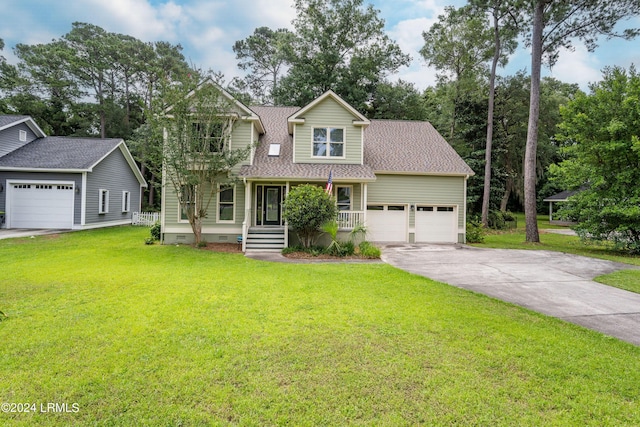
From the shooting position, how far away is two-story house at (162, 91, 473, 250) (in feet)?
42.2

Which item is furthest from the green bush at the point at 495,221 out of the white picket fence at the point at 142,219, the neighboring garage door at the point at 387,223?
the white picket fence at the point at 142,219

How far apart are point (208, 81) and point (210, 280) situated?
26.7 ft

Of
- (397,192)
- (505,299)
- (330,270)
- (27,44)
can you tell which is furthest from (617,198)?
(27,44)

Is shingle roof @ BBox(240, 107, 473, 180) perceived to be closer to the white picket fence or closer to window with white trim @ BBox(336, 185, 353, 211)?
window with white trim @ BBox(336, 185, 353, 211)

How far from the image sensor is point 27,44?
28.7 meters

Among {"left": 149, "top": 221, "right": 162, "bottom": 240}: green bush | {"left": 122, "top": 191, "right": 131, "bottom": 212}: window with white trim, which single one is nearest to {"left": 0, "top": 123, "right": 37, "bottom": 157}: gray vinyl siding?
{"left": 122, "top": 191, "right": 131, "bottom": 212}: window with white trim

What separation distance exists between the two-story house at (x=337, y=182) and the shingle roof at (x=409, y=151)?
0.05 meters

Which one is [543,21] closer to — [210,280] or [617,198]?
[617,198]

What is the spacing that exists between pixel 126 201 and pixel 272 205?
1370 centimetres

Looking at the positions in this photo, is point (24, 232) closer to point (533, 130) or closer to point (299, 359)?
point (299, 359)

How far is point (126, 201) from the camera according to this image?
2130cm

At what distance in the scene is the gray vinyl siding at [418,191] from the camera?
1469 centimetres

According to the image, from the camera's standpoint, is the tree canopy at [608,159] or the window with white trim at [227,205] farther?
the window with white trim at [227,205]

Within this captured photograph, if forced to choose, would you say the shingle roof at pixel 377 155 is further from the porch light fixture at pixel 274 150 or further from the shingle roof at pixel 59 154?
the shingle roof at pixel 59 154
